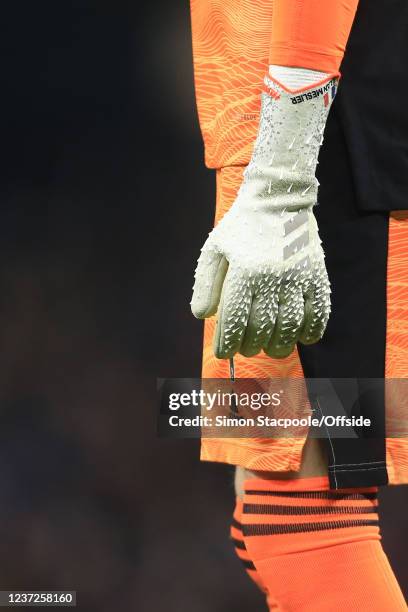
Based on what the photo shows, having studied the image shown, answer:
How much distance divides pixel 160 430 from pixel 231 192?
0.99 feet

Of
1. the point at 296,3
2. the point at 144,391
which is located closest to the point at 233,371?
the point at 296,3

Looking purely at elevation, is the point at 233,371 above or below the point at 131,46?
below

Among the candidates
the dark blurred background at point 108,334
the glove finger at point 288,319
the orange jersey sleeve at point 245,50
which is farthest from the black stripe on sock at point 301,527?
the dark blurred background at point 108,334

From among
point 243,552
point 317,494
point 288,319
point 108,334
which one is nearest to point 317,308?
point 288,319

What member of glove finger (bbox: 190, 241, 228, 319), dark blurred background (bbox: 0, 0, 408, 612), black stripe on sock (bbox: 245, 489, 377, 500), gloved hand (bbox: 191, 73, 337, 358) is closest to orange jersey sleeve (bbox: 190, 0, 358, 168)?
gloved hand (bbox: 191, 73, 337, 358)

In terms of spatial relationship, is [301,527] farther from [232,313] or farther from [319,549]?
[232,313]

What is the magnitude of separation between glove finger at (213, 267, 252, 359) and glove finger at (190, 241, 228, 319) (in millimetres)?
15

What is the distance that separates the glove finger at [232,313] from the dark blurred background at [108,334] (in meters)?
1.14

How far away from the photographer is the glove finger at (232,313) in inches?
30.1

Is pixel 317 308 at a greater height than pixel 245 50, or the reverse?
pixel 245 50

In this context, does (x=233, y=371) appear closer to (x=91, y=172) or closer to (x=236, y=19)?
(x=236, y=19)

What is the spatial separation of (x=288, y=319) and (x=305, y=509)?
20 centimetres

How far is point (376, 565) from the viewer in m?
0.85

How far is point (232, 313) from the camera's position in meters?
0.77
